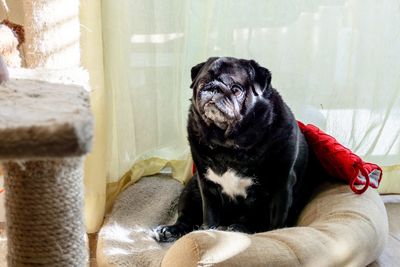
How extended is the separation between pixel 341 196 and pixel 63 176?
915mm

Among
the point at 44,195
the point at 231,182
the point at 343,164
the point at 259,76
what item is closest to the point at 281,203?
the point at 231,182

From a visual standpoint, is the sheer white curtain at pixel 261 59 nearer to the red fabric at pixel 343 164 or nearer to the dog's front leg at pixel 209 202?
the red fabric at pixel 343 164

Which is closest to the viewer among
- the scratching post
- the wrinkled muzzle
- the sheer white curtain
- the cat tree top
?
the cat tree top

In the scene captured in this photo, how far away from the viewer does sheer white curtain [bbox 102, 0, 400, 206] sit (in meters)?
1.71

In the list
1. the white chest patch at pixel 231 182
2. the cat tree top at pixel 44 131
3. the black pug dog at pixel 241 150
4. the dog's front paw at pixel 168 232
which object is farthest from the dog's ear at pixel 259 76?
the cat tree top at pixel 44 131

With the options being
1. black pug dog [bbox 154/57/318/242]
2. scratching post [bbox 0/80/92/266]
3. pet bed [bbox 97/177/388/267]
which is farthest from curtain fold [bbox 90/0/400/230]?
scratching post [bbox 0/80/92/266]

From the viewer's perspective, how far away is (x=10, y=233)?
0.92 metres

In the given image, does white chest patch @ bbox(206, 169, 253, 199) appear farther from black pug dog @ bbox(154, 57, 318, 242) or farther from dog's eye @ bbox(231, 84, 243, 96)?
dog's eye @ bbox(231, 84, 243, 96)

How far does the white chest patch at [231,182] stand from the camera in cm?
142

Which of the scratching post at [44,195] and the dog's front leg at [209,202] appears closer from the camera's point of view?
the scratching post at [44,195]

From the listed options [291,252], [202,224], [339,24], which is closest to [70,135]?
[291,252]

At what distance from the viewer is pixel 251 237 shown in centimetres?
115

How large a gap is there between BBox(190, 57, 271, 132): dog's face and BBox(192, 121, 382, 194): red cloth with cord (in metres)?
0.35

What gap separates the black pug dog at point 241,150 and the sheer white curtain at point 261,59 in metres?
0.34
